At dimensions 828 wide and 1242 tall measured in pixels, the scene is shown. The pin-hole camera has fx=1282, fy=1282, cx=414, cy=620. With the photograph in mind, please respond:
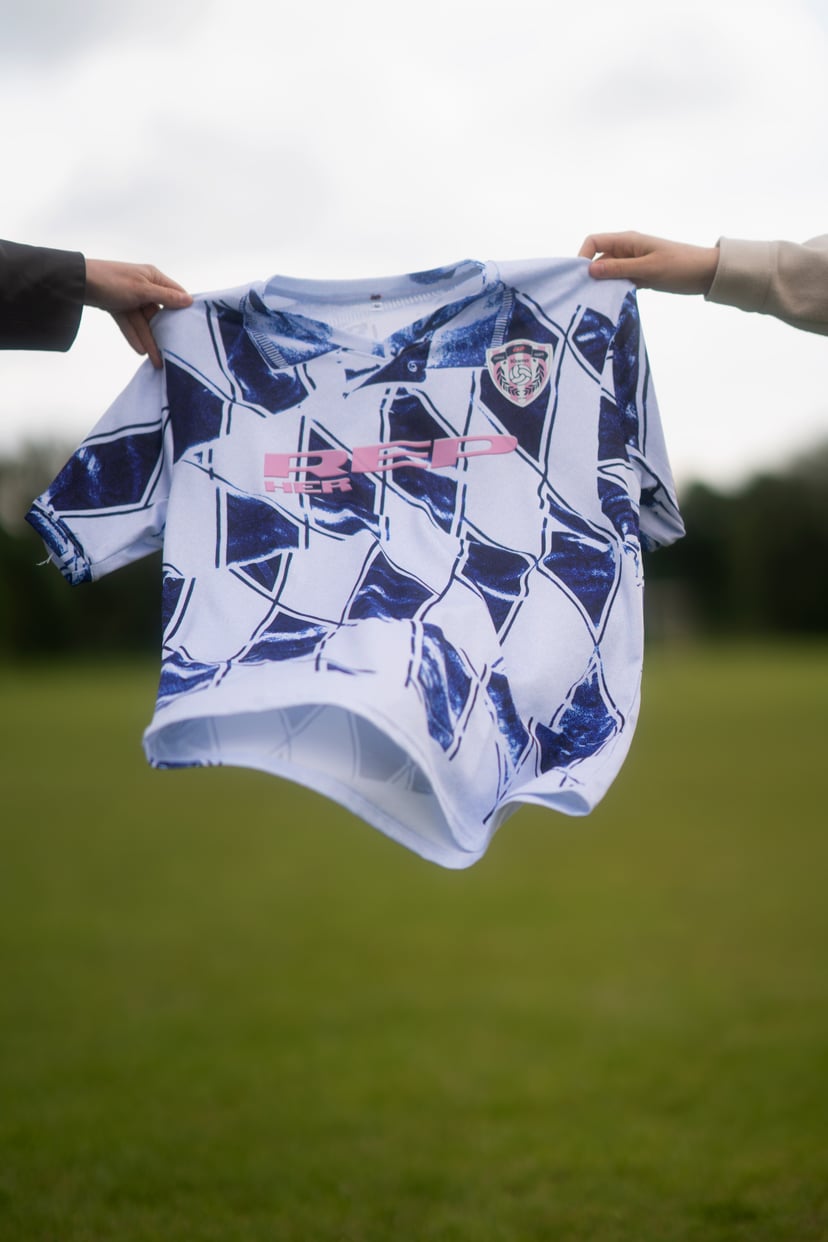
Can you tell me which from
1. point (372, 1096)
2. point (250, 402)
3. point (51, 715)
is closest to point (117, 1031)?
point (372, 1096)

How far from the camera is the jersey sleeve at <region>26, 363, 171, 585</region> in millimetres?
2426

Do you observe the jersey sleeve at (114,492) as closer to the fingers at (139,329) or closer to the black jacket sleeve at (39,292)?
the fingers at (139,329)

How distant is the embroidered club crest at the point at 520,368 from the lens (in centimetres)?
243

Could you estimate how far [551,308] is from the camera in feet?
8.04

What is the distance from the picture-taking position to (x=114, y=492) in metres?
2.46

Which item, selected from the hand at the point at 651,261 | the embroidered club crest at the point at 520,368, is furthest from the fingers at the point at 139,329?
the hand at the point at 651,261

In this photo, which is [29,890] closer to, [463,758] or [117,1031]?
[117,1031]

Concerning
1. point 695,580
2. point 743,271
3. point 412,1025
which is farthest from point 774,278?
point 695,580

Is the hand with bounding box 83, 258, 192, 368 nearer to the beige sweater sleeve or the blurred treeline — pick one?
the beige sweater sleeve

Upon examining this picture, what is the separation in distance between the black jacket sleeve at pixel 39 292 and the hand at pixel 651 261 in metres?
0.95

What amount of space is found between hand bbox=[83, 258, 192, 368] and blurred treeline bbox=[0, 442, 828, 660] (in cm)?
2820

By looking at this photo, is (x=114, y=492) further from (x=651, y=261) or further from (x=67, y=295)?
(x=651, y=261)

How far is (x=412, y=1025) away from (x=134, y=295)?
424 centimetres

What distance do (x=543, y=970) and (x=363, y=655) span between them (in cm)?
523
